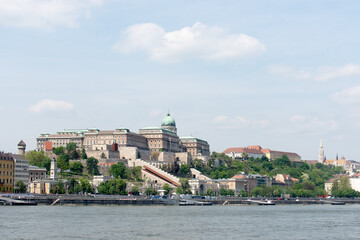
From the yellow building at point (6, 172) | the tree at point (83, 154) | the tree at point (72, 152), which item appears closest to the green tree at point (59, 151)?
the tree at point (72, 152)

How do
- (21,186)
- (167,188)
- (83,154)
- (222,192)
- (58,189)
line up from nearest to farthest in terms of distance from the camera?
(21,186) → (58,189) → (167,188) → (83,154) → (222,192)

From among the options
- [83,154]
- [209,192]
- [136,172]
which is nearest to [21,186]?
[136,172]

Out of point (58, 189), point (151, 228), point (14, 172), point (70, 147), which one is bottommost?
point (151, 228)

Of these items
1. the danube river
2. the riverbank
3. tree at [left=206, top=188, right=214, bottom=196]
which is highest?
tree at [left=206, top=188, right=214, bottom=196]

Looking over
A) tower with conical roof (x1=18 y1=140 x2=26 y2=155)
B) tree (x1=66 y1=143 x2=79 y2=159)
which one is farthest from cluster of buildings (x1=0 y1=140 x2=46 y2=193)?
tree (x1=66 y1=143 x2=79 y2=159)

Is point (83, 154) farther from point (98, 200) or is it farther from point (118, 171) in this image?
point (98, 200)

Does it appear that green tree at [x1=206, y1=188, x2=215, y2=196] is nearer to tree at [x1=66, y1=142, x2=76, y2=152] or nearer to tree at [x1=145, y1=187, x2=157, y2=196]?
tree at [x1=145, y1=187, x2=157, y2=196]

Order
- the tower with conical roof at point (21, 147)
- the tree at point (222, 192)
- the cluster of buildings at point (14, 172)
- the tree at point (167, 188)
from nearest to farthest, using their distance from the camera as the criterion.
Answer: the cluster of buildings at point (14, 172), the tree at point (167, 188), the tower with conical roof at point (21, 147), the tree at point (222, 192)

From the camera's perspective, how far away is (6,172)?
5477 inches

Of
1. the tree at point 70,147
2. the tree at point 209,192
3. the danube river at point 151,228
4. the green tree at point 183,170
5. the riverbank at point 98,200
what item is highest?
the tree at point 70,147

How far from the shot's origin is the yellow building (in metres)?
137

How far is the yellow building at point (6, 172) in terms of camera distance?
13726 centimetres

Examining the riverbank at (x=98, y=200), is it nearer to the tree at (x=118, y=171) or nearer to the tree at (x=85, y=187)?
the tree at (x=85, y=187)

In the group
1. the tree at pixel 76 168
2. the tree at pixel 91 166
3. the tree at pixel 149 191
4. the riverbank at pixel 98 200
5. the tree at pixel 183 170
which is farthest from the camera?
the tree at pixel 183 170
